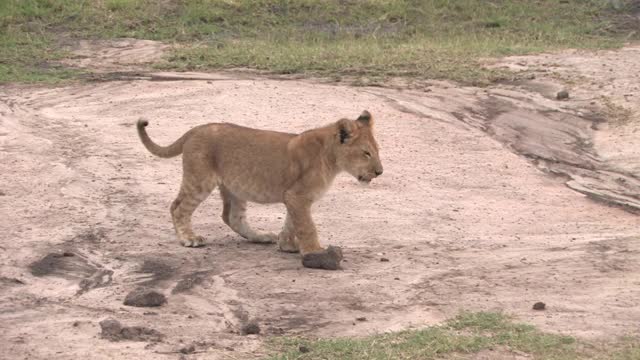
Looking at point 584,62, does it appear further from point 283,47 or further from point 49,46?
point 49,46

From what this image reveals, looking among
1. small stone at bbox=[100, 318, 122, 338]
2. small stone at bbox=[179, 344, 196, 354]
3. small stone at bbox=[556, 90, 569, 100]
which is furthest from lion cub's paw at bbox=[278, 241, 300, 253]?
small stone at bbox=[556, 90, 569, 100]

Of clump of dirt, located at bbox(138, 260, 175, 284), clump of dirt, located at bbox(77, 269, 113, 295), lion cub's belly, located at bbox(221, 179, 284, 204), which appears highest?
lion cub's belly, located at bbox(221, 179, 284, 204)

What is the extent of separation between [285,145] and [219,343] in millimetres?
2478

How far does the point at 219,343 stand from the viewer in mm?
6957

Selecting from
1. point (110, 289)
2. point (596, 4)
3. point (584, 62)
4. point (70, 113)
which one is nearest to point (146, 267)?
point (110, 289)

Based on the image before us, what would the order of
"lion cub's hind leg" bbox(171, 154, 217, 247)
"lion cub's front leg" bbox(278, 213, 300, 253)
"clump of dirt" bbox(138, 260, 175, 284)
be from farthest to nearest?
"lion cub's hind leg" bbox(171, 154, 217, 247)
"lion cub's front leg" bbox(278, 213, 300, 253)
"clump of dirt" bbox(138, 260, 175, 284)

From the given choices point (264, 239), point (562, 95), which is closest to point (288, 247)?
point (264, 239)

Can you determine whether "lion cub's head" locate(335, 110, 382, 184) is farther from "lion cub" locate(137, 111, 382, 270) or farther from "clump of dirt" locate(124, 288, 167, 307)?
"clump of dirt" locate(124, 288, 167, 307)

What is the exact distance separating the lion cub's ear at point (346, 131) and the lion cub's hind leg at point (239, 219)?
1.11 meters

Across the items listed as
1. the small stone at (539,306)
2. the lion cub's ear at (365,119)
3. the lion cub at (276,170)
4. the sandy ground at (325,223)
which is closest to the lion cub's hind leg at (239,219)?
the lion cub at (276,170)

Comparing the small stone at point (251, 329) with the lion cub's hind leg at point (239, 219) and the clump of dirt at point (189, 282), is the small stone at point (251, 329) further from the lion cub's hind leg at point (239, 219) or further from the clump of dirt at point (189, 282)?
the lion cub's hind leg at point (239, 219)

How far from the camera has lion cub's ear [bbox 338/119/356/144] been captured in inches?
343

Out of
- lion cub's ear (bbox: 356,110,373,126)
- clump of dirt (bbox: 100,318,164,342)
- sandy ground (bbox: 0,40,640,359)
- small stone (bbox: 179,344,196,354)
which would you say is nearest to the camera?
small stone (bbox: 179,344,196,354)

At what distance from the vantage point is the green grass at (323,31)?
16984 millimetres
